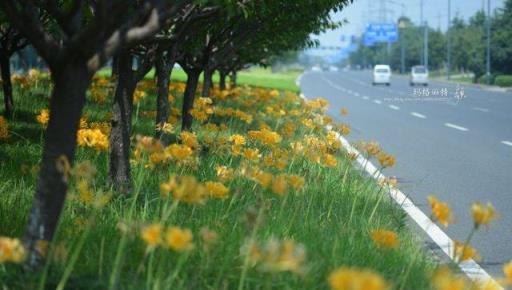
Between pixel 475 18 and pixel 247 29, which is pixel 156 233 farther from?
pixel 475 18

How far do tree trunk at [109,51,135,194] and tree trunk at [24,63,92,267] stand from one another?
2.06 meters

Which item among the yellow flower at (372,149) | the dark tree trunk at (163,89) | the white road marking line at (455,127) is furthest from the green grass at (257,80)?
the yellow flower at (372,149)

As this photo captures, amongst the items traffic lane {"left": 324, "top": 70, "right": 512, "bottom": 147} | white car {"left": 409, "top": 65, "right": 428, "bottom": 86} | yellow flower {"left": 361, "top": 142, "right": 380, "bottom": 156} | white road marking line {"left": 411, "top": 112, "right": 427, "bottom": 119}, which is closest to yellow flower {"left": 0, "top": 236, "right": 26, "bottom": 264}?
yellow flower {"left": 361, "top": 142, "right": 380, "bottom": 156}

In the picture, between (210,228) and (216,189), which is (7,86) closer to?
(210,228)

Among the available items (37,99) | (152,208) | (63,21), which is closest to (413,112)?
(37,99)

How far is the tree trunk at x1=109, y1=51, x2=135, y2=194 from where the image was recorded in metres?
5.27

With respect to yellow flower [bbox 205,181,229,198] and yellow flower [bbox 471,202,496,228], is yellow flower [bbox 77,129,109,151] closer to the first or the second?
yellow flower [bbox 205,181,229,198]

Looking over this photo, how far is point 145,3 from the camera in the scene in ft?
10.3

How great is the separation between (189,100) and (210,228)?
223 inches

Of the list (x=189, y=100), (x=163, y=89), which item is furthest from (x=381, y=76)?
(x=163, y=89)

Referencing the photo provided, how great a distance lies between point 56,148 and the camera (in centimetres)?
297

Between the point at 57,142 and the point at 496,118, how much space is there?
18850mm

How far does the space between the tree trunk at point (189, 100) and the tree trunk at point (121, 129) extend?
120 inches

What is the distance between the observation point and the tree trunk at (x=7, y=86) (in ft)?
30.9
